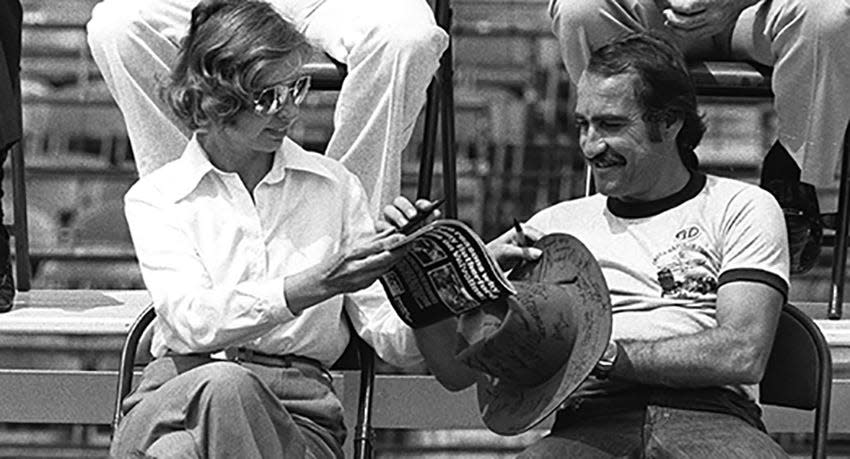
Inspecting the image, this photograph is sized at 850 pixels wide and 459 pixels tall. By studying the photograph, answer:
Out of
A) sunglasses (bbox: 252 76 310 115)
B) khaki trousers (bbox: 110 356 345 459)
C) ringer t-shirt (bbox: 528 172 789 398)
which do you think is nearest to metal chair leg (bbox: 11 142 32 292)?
A: sunglasses (bbox: 252 76 310 115)

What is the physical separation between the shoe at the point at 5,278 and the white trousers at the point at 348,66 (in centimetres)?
43

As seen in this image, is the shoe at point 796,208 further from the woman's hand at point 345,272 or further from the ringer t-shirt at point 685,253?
the woman's hand at point 345,272

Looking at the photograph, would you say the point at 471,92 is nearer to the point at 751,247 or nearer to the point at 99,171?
the point at 99,171

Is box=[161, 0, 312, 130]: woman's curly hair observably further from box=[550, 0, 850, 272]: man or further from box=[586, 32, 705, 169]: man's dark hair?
box=[550, 0, 850, 272]: man

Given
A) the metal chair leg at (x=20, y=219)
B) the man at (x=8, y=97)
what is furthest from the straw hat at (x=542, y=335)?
the metal chair leg at (x=20, y=219)

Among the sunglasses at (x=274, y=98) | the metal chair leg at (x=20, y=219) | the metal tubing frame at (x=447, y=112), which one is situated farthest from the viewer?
the metal chair leg at (x=20, y=219)

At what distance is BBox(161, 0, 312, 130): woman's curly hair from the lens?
3.70 metres

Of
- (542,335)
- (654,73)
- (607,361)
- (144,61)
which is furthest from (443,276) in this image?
(144,61)

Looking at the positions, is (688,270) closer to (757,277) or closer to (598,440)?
(757,277)

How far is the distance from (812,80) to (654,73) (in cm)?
73

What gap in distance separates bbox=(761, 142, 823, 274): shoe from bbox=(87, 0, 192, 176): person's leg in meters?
1.30

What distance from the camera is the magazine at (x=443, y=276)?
11.1 ft

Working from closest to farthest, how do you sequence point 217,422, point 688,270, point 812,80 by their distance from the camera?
point 217,422
point 688,270
point 812,80

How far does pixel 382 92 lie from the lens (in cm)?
440
